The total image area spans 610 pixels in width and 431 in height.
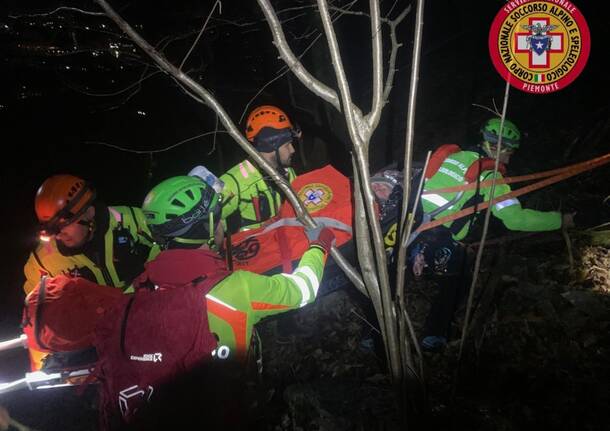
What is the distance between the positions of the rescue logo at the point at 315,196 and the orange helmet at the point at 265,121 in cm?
140

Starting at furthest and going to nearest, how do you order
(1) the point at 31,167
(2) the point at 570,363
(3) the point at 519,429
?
(1) the point at 31,167
(2) the point at 570,363
(3) the point at 519,429

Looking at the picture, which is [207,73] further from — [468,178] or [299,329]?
[468,178]

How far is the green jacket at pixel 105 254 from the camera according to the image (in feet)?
14.2

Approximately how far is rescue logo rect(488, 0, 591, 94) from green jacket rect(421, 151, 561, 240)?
1858mm

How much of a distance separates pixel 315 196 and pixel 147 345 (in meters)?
2.27

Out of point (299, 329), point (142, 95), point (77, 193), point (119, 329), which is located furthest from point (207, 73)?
point (119, 329)

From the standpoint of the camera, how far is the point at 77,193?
Answer: 4.25 metres

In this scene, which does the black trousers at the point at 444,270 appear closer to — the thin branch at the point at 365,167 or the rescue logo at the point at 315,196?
the rescue logo at the point at 315,196

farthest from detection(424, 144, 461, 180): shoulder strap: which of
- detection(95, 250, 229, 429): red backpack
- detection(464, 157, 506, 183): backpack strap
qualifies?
detection(95, 250, 229, 429): red backpack

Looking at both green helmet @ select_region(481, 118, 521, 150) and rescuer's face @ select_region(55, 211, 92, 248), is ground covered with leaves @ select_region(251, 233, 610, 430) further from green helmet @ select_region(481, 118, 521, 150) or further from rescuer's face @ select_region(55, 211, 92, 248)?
rescuer's face @ select_region(55, 211, 92, 248)

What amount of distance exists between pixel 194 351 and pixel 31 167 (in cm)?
1261

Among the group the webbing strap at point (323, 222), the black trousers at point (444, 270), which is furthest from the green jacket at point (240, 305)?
the black trousers at point (444, 270)

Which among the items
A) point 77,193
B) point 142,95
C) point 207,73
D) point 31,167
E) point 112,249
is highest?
point 142,95

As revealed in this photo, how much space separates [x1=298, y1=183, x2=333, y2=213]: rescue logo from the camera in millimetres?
3856
